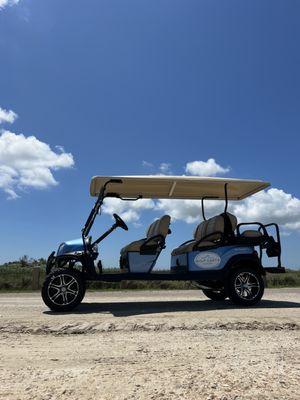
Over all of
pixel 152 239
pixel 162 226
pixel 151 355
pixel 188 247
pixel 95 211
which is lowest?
pixel 151 355

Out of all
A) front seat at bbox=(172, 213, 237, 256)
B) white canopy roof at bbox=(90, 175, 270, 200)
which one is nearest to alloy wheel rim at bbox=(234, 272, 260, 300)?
front seat at bbox=(172, 213, 237, 256)

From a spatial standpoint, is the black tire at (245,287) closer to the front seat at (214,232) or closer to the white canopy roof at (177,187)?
the front seat at (214,232)

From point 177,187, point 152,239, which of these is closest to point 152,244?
point 152,239

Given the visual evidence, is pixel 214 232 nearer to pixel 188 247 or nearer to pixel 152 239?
pixel 188 247

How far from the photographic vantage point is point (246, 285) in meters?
9.55

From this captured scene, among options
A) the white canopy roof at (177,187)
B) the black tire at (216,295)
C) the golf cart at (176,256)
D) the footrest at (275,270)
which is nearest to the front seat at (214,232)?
the golf cart at (176,256)

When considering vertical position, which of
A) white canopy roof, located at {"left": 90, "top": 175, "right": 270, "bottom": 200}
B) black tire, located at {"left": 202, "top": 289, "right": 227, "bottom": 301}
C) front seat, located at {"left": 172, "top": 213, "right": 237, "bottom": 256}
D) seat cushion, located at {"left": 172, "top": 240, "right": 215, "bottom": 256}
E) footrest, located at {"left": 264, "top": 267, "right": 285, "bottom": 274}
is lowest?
black tire, located at {"left": 202, "top": 289, "right": 227, "bottom": 301}

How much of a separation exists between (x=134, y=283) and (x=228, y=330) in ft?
37.9

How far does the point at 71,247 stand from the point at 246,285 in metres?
3.68

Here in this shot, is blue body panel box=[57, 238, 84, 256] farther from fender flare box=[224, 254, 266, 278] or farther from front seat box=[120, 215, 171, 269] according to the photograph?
fender flare box=[224, 254, 266, 278]

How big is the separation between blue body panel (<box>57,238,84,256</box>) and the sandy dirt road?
4.89 ft

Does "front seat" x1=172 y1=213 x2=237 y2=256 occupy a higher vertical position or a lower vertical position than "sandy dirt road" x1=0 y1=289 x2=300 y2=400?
higher

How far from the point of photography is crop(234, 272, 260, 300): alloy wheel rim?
31.1 feet

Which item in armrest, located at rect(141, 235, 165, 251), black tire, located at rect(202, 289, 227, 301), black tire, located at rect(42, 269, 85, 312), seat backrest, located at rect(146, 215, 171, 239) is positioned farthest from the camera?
black tire, located at rect(202, 289, 227, 301)
